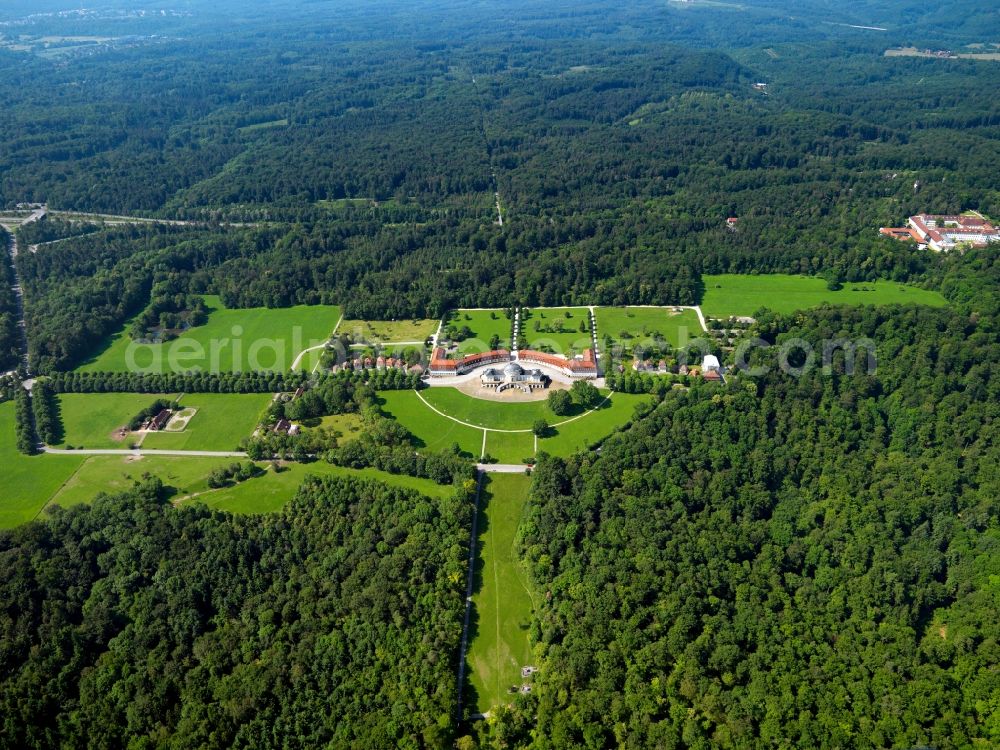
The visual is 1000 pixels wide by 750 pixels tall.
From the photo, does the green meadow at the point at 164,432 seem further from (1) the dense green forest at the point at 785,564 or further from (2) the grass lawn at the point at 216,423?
(1) the dense green forest at the point at 785,564

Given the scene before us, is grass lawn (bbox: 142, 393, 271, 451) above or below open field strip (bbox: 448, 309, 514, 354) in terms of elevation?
below

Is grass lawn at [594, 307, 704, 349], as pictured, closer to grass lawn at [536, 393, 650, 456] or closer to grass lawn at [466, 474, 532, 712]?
Result: grass lawn at [536, 393, 650, 456]

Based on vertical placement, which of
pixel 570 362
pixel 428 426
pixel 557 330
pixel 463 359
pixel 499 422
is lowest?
pixel 428 426

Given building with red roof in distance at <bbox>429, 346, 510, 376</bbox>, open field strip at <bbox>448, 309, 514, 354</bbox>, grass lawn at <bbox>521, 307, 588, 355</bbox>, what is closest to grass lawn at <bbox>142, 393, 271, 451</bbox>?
building with red roof in distance at <bbox>429, 346, 510, 376</bbox>

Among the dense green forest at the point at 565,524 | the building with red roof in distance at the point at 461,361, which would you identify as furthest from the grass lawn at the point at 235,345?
the building with red roof in distance at the point at 461,361

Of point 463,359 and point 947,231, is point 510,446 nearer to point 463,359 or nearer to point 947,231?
point 463,359

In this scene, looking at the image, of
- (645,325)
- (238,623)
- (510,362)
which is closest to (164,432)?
(238,623)
